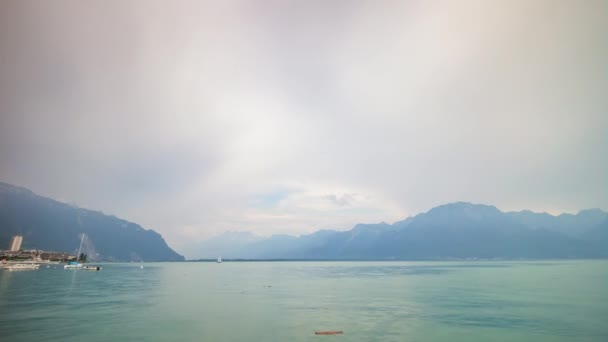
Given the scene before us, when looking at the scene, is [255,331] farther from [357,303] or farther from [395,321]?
[357,303]

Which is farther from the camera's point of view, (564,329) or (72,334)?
(564,329)

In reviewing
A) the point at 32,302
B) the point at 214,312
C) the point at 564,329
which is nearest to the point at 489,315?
the point at 564,329

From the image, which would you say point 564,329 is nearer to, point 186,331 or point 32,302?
point 186,331

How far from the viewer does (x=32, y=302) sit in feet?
163

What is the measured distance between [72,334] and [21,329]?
5.70 metres

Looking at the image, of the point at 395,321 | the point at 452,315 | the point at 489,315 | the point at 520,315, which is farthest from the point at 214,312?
the point at 520,315

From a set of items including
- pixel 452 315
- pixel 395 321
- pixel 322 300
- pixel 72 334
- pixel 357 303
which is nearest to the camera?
pixel 72 334

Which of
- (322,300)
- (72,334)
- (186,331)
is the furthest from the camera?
(322,300)

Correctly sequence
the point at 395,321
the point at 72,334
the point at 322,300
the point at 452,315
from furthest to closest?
the point at 322,300, the point at 452,315, the point at 395,321, the point at 72,334

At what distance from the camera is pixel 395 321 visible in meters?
35.8

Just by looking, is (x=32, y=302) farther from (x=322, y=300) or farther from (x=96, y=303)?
(x=322, y=300)

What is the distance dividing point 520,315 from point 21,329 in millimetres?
53443

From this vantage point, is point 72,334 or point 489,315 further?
point 489,315

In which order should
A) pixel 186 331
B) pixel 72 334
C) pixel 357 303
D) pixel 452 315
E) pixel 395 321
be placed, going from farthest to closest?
pixel 357 303
pixel 452 315
pixel 395 321
pixel 186 331
pixel 72 334
